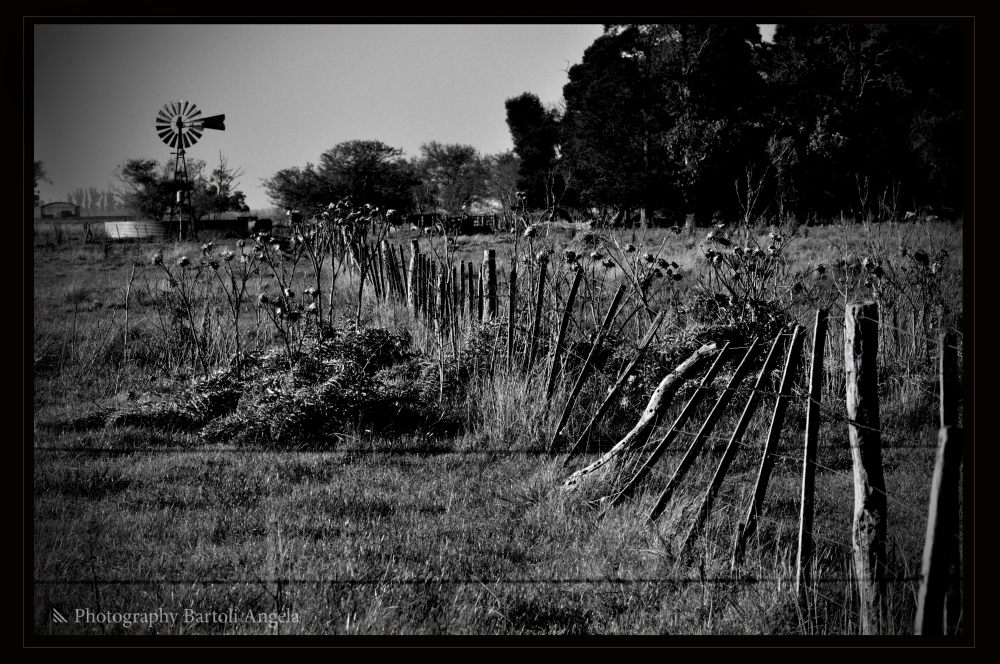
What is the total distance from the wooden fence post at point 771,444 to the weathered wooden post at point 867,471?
0.88 ft

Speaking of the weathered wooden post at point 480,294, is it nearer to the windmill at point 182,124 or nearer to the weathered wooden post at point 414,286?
the weathered wooden post at point 414,286

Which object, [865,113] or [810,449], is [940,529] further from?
[865,113]

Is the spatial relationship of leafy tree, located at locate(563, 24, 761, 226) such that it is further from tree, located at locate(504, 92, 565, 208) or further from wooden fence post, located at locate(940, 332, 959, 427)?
wooden fence post, located at locate(940, 332, 959, 427)

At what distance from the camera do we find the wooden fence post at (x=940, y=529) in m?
1.82

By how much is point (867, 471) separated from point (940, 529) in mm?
413

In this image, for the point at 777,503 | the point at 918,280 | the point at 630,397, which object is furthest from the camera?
the point at 918,280

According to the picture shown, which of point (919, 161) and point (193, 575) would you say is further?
point (919, 161)

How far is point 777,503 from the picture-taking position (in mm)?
3402

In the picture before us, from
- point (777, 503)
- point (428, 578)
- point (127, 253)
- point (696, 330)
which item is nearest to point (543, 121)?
point (696, 330)

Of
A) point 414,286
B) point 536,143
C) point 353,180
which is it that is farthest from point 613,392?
point 353,180

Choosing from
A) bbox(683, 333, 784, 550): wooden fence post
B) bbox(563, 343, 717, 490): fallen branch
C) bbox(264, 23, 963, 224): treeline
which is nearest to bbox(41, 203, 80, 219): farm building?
bbox(264, 23, 963, 224): treeline

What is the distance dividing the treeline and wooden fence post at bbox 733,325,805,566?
81.6 inches
